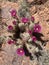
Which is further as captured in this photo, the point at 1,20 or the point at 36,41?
the point at 1,20

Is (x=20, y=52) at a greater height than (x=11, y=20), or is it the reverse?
(x=11, y=20)

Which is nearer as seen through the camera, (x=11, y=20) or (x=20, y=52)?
(x=20, y=52)

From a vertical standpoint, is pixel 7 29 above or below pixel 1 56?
above

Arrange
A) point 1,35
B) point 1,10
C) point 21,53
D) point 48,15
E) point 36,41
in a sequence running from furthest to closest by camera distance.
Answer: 1. point 1,10
2. point 48,15
3. point 1,35
4. point 36,41
5. point 21,53

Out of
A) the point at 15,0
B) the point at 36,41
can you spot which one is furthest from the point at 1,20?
the point at 36,41

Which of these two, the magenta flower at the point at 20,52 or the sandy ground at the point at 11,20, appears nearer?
the magenta flower at the point at 20,52

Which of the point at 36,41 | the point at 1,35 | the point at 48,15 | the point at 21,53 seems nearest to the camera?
the point at 21,53

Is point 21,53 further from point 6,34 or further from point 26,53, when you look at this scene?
point 6,34

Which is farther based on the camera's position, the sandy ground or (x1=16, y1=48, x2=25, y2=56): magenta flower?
the sandy ground
